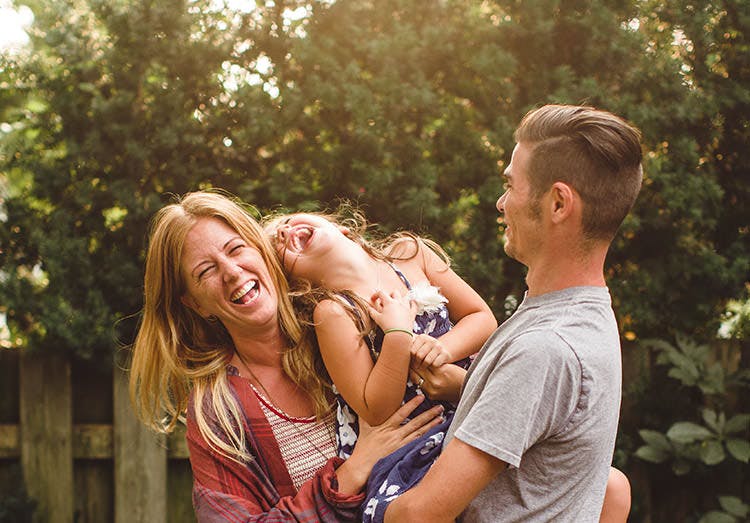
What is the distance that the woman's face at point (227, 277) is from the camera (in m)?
2.34

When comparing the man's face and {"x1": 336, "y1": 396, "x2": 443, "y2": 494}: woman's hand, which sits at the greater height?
the man's face

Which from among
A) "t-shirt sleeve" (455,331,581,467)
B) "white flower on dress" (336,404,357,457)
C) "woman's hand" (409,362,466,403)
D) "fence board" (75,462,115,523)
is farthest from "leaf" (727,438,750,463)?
"fence board" (75,462,115,523)

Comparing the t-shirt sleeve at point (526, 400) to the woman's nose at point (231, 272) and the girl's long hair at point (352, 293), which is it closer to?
the girl's long hair at point (352, 293)

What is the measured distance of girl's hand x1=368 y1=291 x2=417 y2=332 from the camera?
2170 millimetres

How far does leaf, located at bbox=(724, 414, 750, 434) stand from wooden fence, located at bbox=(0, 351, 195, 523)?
2.95 m

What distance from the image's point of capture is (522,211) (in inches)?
69.9

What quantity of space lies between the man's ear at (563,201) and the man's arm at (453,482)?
54 cm

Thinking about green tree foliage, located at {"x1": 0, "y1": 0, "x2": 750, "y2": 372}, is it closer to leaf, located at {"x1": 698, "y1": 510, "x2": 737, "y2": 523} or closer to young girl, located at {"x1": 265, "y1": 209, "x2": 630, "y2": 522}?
leaf, located at {"x1": 698, "y1": 510, "x2": 737, "y2": 523}

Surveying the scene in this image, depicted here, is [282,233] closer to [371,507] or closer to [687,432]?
[371,507]

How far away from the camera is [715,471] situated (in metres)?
4.33

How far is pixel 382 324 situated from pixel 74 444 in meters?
2.87

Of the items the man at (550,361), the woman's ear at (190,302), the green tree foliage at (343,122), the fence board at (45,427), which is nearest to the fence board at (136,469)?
the fence board at (45,427)

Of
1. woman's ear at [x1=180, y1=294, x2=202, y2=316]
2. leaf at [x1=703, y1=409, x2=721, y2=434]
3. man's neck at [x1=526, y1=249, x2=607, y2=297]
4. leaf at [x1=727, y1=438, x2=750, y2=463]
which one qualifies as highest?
man's neck at [x1=526, y1=249, x2=607, y2=297]

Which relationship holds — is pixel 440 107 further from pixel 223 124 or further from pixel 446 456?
pixel 446 456
